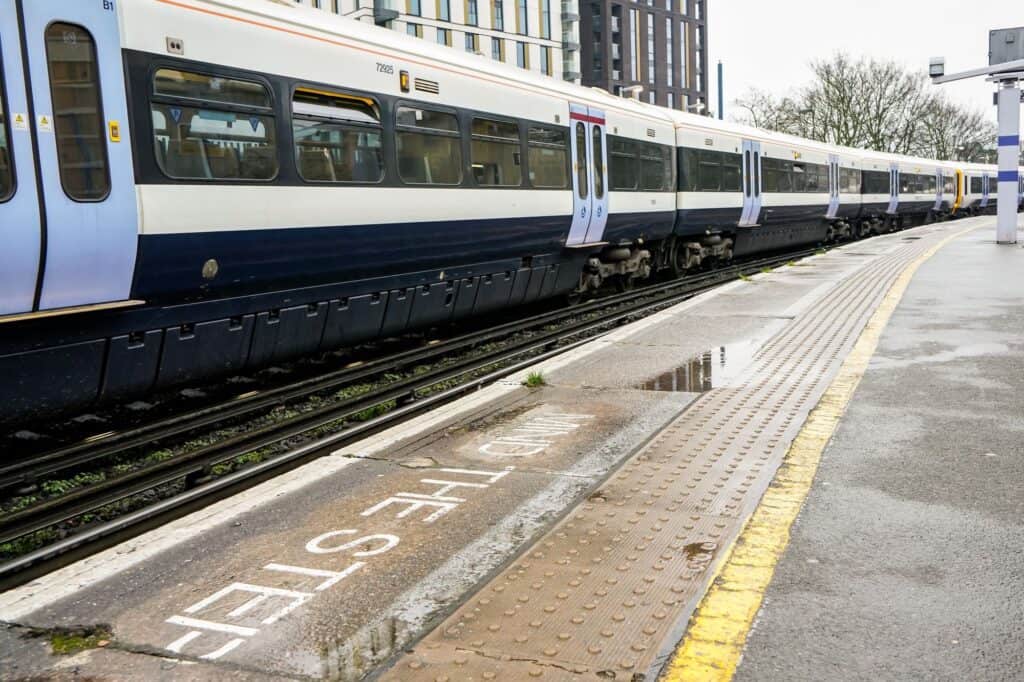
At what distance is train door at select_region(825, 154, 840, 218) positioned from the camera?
27.4 m

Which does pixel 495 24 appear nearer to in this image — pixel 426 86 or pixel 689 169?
pixel 689 169

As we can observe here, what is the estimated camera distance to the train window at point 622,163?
14203mm

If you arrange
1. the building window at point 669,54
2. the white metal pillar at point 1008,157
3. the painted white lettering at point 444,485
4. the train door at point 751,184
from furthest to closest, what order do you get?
the building window at point 669,54
the white metal pillar at point 1008,157
the train door at point 751,184
the painted white lettering at point 444,485

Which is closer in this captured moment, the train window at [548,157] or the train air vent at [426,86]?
the train air vent at [426,86]

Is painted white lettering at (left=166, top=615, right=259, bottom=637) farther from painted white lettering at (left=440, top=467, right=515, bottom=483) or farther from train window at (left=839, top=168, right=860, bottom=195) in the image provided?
train window at (left=839, top=168, right=860, bottom=195)

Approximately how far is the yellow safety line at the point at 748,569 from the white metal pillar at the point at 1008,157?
18941mm

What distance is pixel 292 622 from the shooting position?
3441 millimetres

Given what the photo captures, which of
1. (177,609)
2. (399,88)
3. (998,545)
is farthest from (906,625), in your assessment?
(399,88)

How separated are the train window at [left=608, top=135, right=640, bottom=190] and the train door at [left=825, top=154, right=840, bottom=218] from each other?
46.7 feet

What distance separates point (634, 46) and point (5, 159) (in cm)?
7441

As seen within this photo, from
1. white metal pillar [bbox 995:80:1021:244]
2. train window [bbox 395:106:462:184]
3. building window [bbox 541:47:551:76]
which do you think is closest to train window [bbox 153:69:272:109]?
train window [bbox 395:106:462:184]

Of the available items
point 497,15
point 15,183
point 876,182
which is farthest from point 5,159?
point 497,15

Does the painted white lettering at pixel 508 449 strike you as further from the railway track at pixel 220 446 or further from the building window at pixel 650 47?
the building window at pixel 650 47

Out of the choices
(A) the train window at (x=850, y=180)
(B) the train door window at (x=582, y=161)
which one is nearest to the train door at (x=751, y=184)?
(B) the train door window at (x=582, y=161)
